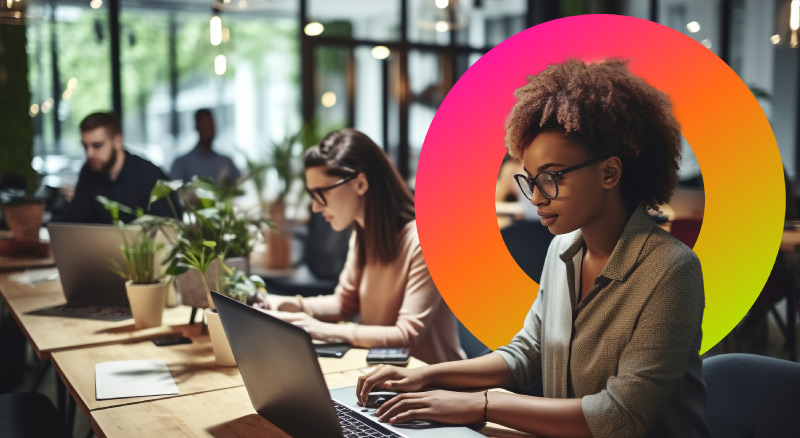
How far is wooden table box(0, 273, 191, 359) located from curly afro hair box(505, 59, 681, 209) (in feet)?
4.93

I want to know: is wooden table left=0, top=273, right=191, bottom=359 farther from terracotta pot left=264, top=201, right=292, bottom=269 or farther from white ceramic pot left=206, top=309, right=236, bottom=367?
terracotta pot left=264, top=201, right=292, bottom=269

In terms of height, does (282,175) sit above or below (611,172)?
below

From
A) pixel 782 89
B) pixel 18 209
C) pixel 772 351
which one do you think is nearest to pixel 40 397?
pixel 18 209

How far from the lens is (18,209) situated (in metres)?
3.80

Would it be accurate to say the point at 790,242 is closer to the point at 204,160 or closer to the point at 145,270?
the point at 145,270

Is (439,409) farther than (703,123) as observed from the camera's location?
No

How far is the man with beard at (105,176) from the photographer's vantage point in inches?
160

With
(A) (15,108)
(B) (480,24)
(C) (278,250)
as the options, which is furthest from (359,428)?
(B) (480,24)

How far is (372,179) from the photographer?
2.56m

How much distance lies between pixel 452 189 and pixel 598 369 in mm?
611

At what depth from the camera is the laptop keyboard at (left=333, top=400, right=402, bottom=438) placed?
4.65 feet

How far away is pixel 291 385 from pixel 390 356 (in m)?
0.73

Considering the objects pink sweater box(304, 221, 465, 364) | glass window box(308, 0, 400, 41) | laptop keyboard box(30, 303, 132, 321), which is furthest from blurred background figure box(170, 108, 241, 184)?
pink sweater box(304, 221, 465, 364)

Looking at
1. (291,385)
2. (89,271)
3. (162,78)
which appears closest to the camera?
(291,385)
